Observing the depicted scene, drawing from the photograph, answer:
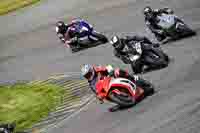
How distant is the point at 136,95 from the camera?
1994 centimetres

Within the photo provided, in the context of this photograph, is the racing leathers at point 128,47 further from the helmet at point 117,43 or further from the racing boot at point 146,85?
the racing boot at point 146,85

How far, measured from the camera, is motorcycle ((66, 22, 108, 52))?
2917 centimetres

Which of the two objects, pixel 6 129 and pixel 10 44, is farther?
pixel 10 44

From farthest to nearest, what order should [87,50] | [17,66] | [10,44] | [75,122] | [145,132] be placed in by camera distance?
[10,44], [17,66], [87,50], [75,122], [145,132]

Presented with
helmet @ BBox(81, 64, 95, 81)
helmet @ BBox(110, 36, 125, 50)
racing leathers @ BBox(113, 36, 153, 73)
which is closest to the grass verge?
racing leathers @ BBox(113, 36, 153, 73)

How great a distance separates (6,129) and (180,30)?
8.49 m

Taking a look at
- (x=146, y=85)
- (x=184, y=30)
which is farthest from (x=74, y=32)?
(x=146, y=85)

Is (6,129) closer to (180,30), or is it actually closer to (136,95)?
(136,95)

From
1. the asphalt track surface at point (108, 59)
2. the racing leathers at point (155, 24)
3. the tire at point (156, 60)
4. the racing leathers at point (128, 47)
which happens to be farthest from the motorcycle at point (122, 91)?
the racing leathers at point (155, 24)

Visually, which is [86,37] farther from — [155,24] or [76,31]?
[155,24]

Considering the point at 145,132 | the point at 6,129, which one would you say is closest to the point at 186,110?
the point at 145,132

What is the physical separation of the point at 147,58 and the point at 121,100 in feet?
9.41

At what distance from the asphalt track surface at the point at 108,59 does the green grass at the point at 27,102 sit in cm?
147

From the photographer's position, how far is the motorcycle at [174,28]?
24047 millimetres
